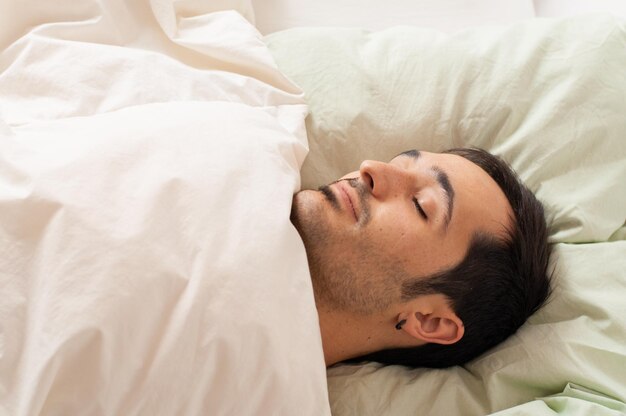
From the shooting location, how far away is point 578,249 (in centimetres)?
122

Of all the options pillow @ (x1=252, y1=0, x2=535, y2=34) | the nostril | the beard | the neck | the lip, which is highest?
pillow @ (x1=252, y1=0, x2=535, y2=34)

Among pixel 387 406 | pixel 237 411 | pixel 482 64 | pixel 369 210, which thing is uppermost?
pixel 482 64

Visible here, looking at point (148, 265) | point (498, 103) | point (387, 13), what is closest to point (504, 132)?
point (498, 103)

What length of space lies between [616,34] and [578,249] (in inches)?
18.2

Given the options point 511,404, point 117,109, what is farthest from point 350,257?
point 117,109

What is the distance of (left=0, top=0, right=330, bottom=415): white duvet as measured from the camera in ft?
2.85

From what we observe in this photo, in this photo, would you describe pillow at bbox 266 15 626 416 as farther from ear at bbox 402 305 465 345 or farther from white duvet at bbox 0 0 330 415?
white duvet at bbox 0 0 330 415

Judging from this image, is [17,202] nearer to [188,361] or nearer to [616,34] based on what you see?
[188,361]

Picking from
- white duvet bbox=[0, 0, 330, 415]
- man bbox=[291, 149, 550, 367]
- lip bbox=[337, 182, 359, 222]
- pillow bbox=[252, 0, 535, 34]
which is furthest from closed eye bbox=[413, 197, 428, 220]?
pillow bbox=[252, 0, 535, 34]

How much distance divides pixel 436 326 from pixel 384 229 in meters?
0.19

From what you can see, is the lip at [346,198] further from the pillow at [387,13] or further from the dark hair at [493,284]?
the pillow at [387,13]

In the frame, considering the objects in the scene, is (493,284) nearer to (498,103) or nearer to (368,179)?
(368,179)

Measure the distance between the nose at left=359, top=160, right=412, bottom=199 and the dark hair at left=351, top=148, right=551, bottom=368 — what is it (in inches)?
6.0

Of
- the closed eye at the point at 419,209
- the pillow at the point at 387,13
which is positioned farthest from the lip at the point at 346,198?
the pillow at the point at 387,13
